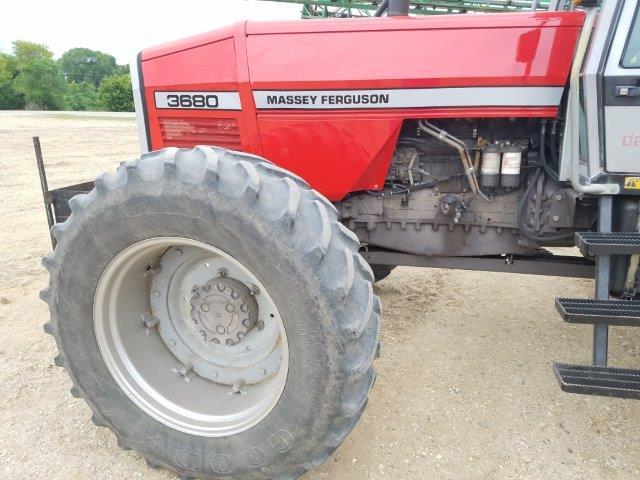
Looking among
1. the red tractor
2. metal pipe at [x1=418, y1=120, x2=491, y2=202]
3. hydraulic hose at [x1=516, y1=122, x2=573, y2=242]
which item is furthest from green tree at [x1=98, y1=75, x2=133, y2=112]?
hydraulic hose at [x1=516, y1=122, x2=573, y2=242]

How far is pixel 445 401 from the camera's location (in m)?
2.60

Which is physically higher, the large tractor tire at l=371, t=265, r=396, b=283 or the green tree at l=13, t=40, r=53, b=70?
the green tree at l=13, t=40, r=53, b=70

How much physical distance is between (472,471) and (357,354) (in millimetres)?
932

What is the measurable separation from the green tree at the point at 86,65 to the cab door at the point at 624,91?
68055 millimetres

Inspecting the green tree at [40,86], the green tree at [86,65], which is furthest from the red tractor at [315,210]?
the green tree at [86,65]

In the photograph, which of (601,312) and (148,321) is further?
(148,321)

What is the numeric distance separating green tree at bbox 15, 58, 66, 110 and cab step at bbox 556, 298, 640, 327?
152ft

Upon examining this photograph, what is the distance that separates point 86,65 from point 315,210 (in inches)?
2860

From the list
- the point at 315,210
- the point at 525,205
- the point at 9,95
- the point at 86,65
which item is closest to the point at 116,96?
the point at 9,95

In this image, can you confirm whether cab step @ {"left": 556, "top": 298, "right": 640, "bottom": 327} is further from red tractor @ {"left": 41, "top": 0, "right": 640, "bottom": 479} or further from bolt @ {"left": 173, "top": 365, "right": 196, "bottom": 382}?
bolt @ {"left": 173, "top": 365, "right": 196, "bottom": 382}

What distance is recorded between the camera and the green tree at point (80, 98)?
43750mm

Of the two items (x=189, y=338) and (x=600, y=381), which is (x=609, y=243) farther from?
(x=189, y=338)

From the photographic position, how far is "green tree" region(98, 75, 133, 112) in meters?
35.9

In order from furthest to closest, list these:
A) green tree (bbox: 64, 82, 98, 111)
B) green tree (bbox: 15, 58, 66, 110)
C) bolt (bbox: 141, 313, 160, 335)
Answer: green tree (bbox: 64, 82, 98, 111), green tree (bbox: 15, 58, 66, 110), bolt (bbox: 141, 313, 160, 335)
